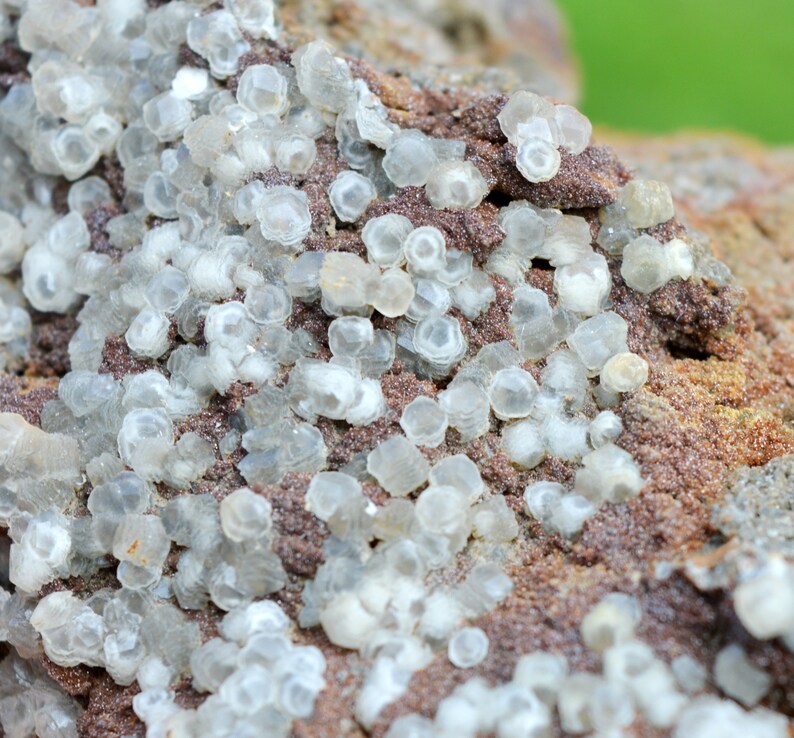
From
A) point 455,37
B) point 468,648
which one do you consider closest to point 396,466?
point 468,648

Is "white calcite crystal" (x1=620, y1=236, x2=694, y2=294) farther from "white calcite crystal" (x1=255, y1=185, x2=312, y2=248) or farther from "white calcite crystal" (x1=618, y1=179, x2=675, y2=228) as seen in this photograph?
"white calcite crystal" (x1=255, y1=185, x2=312, y2=248)

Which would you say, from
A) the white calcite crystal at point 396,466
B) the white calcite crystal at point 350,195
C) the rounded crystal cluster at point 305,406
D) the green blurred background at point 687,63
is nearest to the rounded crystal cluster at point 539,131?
the rounded crystal cluster at point 305,406

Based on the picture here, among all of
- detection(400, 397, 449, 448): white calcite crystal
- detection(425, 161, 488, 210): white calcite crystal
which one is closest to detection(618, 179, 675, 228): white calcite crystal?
detection(425, 161, 488, 210): white calcite crystal

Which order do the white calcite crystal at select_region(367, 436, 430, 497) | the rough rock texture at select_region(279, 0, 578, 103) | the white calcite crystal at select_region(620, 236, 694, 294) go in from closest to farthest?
1. the white calcite crystal at select_region(367, 436, 430, 497)
2. the white calcite crystal at select_region(620, 236, 694, 294)
3. the rough rock texture at select_region(279, 0, 578, 103)

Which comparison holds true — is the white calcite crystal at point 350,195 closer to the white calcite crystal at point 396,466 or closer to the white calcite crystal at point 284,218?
the white calcite crystal at point 284,218

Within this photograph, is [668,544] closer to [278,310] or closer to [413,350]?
[413,350]

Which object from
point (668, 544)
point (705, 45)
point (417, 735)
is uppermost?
point (668, 544)

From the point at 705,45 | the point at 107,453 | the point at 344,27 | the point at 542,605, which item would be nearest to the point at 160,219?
the point at 107,453
